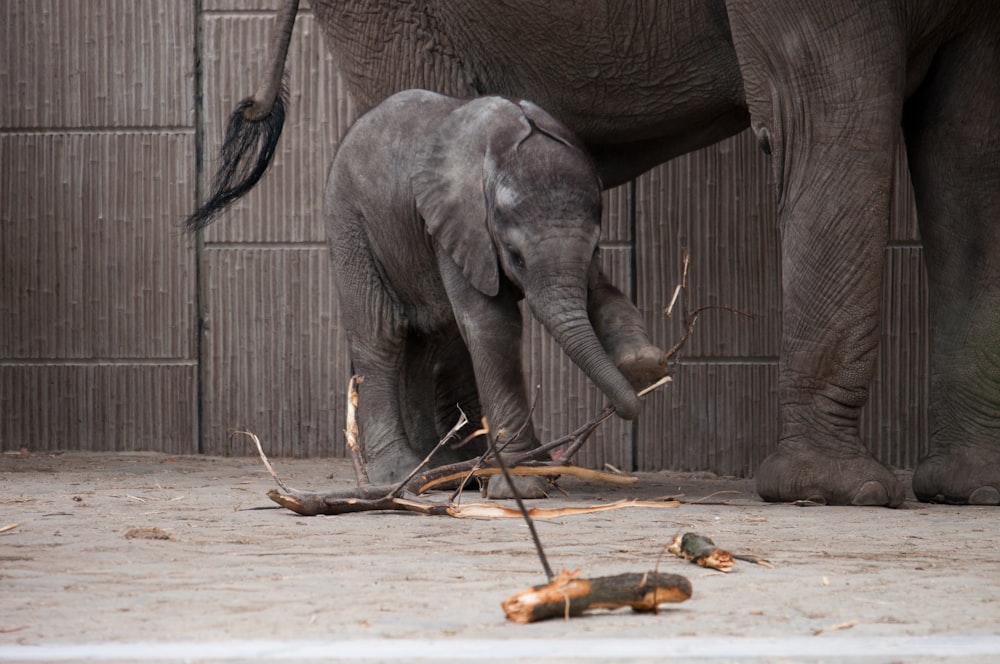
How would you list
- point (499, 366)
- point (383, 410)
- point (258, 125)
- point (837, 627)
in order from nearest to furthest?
point (837, 627) → point (499, 366) → point (383, 410) → point (258, 125)

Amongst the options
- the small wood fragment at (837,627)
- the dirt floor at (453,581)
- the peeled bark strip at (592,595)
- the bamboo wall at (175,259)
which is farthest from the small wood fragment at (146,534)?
the bamboo wall at (175,259)

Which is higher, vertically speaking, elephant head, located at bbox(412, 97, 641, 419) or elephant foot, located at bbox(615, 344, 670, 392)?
elephant head, located at bbox(412, 97, 641, 419)

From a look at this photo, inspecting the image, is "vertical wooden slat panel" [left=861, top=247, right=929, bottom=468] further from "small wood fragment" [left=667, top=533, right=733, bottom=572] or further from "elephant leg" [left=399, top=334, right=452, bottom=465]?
"small wood fragment" [left=667, top=533, right=733, bottom=572]

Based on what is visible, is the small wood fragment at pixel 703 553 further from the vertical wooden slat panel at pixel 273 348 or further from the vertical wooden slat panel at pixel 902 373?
the vertical wooden slat panel at pixel 273 348

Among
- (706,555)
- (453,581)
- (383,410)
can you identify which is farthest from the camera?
(383,410)

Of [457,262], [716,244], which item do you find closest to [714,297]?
[716,244]

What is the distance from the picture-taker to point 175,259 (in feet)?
25.0

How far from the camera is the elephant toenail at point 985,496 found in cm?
545

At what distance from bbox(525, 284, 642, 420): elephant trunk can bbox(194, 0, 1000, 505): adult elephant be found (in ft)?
2.33

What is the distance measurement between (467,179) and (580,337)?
2.48 feet

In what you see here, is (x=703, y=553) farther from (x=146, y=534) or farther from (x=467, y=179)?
(x=467, y=179)

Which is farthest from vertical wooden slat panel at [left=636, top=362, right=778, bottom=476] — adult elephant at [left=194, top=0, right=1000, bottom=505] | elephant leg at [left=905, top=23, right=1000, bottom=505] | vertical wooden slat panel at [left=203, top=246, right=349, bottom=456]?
vertical wooden slat panel at [left=203, top=246, right=349, bottom=456]

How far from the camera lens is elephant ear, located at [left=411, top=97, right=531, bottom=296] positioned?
5477 millimetres

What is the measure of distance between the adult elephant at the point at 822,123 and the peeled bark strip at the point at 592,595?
2351 millimetres
